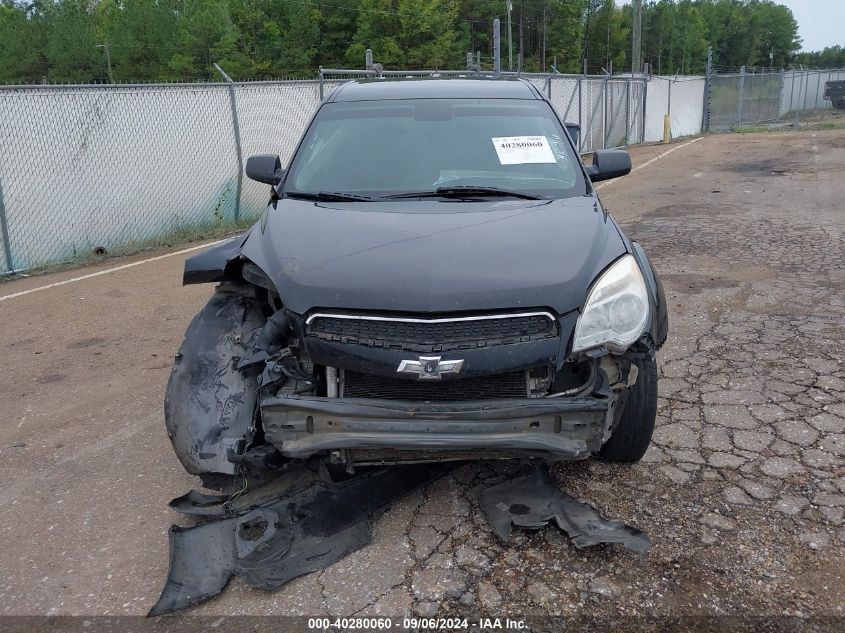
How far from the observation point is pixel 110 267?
8391mm

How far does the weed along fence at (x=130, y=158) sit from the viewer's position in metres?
8.28

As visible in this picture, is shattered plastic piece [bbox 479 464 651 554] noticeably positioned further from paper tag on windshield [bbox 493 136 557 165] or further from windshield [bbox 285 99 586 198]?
paper tag on windshield [bbox 493 136 557 165]

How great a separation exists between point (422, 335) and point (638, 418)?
1198mm

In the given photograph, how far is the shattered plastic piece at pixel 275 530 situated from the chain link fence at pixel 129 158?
15.3 ft

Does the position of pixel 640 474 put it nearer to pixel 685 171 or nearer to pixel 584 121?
pixel 685 171

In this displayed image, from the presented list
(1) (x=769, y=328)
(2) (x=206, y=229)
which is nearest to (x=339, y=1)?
(2) (x=206, y=229)

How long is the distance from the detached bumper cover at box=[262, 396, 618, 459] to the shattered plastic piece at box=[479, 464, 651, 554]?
15.3 inches

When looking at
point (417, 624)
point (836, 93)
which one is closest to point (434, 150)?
point (417, 624)

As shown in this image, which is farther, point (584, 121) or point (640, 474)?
point (584, 121)

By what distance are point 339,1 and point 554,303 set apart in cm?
5958

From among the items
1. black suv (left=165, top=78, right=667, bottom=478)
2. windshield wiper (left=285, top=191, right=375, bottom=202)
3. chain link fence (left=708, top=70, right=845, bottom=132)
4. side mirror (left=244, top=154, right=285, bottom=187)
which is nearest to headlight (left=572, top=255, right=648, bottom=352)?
black suv (left=165, top=78, right=667, bottom=478)

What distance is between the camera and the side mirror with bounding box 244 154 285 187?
4441mm

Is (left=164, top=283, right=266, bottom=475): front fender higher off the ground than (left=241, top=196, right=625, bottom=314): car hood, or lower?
lower

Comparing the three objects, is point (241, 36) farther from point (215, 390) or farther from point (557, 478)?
point (557, 478)
